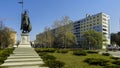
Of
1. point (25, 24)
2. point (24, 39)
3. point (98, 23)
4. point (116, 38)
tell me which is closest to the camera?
point (24, 39)

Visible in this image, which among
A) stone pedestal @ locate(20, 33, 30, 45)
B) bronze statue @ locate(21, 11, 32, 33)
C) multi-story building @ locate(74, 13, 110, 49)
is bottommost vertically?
stone pedestal @ locate(20, 33, 30, 45)

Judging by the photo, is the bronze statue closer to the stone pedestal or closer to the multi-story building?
the stone pedestal

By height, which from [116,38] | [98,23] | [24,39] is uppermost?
[98,23]

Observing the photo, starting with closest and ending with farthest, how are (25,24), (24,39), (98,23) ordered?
(24,39)
(25,24)
(98,23)

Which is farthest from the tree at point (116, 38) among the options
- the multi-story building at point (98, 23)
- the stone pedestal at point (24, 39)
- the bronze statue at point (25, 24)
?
the stone pedestal at point (24, 39)

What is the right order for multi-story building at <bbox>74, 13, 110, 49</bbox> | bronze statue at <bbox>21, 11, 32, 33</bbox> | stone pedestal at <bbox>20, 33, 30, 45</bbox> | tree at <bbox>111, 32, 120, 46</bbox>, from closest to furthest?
1. stone pedestal at <bbox>20, 33, 30, 45</bbox>
2. bronze statue at <bbox>21, 11, 32, 33</bbox>
3. tree at <bbox>111, 32, 120, 46</bbox>
4. multi-story building at <bbox>74, 13, 110, 49</bbox>

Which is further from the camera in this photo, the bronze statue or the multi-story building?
the multi-story building

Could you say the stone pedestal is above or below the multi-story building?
below

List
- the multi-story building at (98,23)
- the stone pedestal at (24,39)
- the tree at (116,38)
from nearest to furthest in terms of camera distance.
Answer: the stone pedestal at (24,39), the tree at (116,38), the multi-story building at (98,23)

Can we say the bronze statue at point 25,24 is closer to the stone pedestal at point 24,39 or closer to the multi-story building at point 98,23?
the stone pedestal at point 24,39

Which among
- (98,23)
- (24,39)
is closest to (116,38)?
(98,23)

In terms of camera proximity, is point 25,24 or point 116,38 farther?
point 116,38

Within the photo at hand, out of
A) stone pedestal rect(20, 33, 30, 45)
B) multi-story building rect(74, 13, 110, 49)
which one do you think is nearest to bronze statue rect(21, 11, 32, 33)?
stone pedestal rect(20, 33, 30, 45)

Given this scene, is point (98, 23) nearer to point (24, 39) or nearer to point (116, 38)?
point (116, 38)
